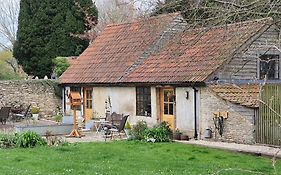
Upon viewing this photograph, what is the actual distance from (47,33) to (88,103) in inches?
427

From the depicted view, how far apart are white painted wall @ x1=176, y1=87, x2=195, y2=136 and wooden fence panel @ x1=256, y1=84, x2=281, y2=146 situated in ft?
11.3

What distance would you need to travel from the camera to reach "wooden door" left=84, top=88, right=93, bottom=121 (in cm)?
2868

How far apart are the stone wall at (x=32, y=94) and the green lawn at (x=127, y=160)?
1404cm

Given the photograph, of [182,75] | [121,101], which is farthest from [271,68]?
[121,101]

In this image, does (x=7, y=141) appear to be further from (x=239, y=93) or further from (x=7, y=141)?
(x=239, y=93)

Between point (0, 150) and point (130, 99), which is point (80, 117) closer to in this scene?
point (130, 99)

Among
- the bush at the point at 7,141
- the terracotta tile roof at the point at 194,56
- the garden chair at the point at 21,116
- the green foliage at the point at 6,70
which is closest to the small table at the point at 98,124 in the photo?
the terracotta tile roof at the point at 194,56

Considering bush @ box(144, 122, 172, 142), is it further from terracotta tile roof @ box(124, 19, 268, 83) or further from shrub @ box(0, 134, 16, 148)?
shrub @ box(0, 134, 16, 148)

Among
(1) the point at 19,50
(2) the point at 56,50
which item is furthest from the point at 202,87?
(1) the point at 19,50

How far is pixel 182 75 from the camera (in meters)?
22.6

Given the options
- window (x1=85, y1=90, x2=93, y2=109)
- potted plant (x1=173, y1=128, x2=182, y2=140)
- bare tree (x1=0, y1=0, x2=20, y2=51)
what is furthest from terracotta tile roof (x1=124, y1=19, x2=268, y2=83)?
bare tree (x1=0, y1=0, x2=20, y2=51)

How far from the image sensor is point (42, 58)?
123 ft

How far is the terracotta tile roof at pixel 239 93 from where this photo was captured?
19.4 m

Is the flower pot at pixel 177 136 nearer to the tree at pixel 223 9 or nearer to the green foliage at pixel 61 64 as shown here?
the tree at pixel 223 9
